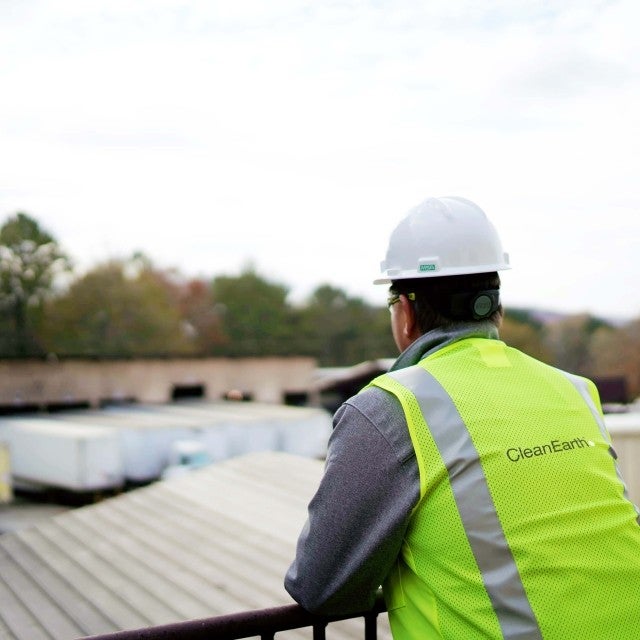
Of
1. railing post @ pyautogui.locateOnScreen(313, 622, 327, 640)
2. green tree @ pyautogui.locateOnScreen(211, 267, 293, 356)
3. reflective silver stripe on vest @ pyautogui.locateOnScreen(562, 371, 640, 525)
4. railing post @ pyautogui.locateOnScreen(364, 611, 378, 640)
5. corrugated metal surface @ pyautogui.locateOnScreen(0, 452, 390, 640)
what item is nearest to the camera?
reflective silver stripe on vest @ pyautogui.locateOnScreen(562, 371, 640, 525)

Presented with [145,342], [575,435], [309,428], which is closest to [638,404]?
[309,428]

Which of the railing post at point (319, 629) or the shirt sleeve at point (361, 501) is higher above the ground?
the shirt sleeve at point (361, 501)

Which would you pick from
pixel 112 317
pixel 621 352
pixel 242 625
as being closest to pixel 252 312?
pixel 112 317

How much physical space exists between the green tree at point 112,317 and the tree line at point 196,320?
0.28 ft

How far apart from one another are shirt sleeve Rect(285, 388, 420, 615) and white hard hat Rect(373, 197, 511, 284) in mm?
436

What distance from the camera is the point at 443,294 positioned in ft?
6.76

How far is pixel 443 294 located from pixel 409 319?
0.11 m

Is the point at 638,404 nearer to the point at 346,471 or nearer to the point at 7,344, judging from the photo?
the point at 346,471

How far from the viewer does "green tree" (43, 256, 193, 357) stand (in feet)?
221

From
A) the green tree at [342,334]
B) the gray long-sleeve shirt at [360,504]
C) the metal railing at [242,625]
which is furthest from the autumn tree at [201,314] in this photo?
the gray long-sleeve shirt at [360,504]

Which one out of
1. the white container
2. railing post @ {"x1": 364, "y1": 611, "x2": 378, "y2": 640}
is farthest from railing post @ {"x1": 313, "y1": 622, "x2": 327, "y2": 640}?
the white container

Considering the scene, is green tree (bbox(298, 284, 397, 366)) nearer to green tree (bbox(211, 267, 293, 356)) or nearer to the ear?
green tree (bbox(211, 267, 293, 356))

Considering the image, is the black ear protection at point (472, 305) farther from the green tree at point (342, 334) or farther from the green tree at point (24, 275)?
the green tree at point (342, 334)

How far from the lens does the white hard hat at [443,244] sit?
2.09 m
